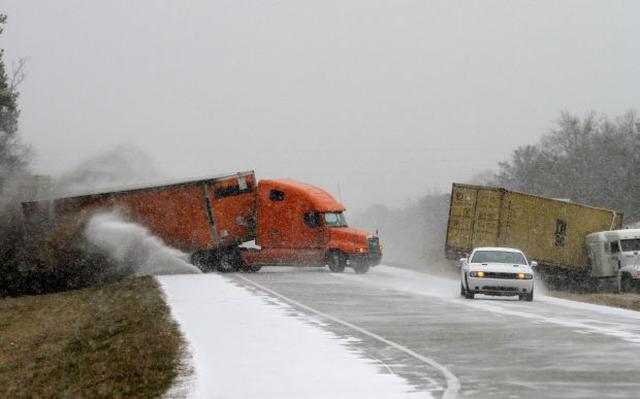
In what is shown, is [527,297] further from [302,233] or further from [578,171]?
[578,171]

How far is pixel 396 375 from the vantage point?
45.0ft

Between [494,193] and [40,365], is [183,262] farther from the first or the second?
[40,365]

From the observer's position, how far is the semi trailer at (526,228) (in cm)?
4697

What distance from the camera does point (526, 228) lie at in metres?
47.3

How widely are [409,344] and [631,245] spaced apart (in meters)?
26.8

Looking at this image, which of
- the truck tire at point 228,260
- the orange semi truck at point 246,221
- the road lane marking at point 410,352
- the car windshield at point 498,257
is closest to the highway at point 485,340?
the road lane marking at point 410,352

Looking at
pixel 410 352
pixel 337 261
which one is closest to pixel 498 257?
pixel 337 261

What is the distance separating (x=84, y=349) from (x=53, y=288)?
87.0ft

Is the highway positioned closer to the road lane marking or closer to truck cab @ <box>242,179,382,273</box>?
the road lane marking

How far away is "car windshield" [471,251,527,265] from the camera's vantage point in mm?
32562

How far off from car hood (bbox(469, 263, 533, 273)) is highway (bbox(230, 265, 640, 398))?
86cm

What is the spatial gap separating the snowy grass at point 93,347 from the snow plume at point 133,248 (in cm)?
748

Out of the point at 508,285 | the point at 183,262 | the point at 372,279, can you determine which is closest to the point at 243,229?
the point at 183,262

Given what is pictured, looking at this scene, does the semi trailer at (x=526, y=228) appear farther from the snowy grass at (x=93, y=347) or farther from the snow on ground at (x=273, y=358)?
the snow on ground at (x=273, y=358)
